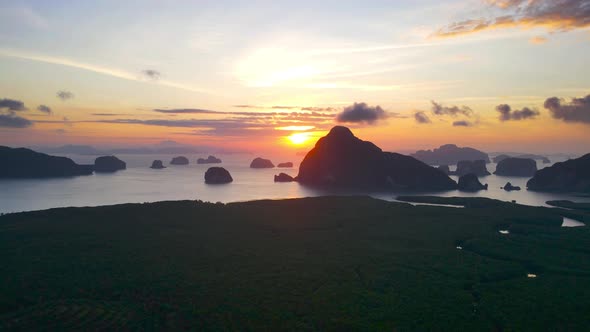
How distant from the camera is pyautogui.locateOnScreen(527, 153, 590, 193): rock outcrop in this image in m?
176

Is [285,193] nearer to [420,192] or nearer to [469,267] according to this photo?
[420,192]

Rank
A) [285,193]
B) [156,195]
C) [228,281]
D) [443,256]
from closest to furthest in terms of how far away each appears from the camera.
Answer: [228,281] → [443,256] → [156,195] → [285,193]

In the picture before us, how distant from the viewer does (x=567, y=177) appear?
18488 cm

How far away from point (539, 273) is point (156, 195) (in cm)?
15172

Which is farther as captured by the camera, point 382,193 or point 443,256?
point 382,193

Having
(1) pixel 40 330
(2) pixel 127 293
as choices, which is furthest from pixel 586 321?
(1) pixel 40 330

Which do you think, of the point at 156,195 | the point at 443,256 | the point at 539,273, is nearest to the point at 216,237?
the point at 443,256

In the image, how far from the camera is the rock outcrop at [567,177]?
176 meters

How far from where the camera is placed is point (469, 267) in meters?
54.7

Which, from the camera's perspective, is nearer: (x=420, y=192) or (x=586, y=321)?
(x=586, y=321)

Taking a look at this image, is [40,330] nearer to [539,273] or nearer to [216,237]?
[216,237]

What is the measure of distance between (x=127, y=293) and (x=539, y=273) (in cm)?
5434

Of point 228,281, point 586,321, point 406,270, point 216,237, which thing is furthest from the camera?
point 216,237

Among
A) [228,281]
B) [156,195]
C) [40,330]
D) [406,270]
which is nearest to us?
[40,330]
